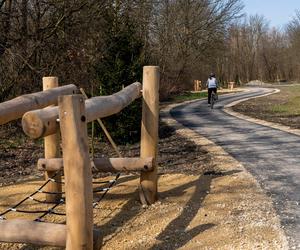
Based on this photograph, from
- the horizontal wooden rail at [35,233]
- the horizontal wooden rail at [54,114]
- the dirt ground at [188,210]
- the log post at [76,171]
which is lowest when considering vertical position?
the dirt ground at [188,210]

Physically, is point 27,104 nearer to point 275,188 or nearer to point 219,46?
point 275,188

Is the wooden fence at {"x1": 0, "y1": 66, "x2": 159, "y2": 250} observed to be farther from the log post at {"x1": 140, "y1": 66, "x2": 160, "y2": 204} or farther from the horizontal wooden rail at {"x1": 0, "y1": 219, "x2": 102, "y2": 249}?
the log post at {"x1": 140, "y1": 66, "x2": 160, "y2": 204}

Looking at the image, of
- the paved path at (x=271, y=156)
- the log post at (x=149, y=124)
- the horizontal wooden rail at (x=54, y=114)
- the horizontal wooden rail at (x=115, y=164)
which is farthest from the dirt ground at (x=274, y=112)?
the horizontal wooden rail at (x=54, y=114)

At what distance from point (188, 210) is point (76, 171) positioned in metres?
2.74

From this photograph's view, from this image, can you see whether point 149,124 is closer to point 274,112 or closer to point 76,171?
point 76,171

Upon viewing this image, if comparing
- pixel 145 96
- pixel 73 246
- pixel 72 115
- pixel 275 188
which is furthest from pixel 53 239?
pixel 275 188

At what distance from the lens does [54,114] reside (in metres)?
3.57

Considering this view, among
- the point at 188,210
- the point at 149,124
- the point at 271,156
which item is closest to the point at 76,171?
the point at 188,210

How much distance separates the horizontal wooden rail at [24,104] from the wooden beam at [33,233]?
927 millimetres

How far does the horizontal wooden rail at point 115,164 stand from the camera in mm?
6196

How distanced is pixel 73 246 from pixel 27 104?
65.2 inches

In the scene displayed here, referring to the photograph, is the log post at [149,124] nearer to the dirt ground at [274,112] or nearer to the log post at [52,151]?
the log post at [52,151]

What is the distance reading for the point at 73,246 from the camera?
3.52m

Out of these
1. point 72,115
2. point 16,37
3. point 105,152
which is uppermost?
point 16,37
